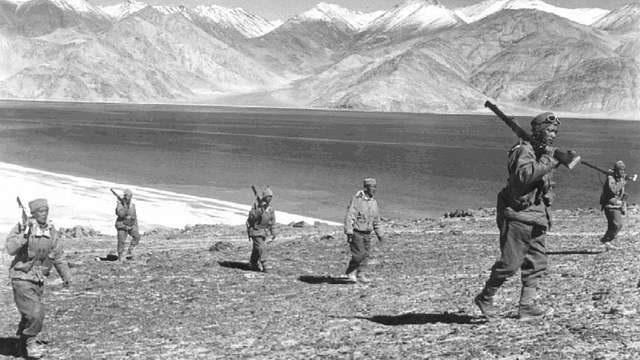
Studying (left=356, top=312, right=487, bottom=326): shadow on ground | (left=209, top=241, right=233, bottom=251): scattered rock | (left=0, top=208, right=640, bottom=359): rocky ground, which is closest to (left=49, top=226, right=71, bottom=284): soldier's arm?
(left=0, top=208, right=640, bottom=359): rocky ground

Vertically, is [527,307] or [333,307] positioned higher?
[527,307]

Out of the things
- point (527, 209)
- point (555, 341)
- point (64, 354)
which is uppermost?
point (527, 209)

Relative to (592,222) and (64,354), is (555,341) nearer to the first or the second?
(64,354)

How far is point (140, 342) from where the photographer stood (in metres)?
11.2

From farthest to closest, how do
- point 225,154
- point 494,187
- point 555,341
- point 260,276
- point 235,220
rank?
point 225,154 → point 494,187 → point 235,220 → point 260,276 → point 555,341

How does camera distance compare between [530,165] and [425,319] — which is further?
[425,319]

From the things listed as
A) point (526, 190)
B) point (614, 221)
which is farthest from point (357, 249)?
point (614, 221)

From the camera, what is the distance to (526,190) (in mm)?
9312

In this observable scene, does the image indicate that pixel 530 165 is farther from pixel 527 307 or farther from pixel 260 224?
pixel 260 224

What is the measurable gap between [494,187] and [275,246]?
136 feet

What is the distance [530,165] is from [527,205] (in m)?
0.61

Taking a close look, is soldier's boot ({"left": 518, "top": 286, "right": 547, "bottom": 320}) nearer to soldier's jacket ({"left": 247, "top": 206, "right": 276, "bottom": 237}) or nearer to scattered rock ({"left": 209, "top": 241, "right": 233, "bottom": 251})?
soldier's jacket ({"left": 247, "top": 206, "right": 276, "bottom": 237})

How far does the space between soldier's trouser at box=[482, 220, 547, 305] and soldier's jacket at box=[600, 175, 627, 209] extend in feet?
31.2

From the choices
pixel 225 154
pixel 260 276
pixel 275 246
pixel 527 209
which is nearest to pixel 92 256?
pixel 275 246
